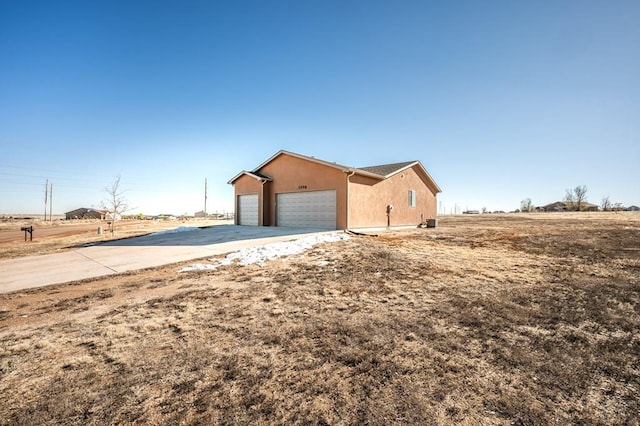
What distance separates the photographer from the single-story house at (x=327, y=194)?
1512 cm

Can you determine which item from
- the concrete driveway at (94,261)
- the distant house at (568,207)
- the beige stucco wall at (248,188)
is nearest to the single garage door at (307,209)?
the beige stucco wall at (248,188)

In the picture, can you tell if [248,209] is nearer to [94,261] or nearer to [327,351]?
[94,261]

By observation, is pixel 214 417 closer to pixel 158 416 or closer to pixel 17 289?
pixel 158 416

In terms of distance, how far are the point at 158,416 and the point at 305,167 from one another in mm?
14965

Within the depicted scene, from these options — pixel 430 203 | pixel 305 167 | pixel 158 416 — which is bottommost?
pixel 158 416

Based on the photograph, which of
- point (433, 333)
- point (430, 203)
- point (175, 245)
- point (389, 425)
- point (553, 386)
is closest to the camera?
point (389, 425)

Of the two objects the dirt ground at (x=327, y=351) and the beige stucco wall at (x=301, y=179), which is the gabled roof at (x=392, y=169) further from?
the dirt ground at (x=327, y=351)

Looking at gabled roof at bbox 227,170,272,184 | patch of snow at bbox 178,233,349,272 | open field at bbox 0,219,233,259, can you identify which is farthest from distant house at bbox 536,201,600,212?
open field at bbox 0,219,233,259

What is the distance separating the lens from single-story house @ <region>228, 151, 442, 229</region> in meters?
15.1

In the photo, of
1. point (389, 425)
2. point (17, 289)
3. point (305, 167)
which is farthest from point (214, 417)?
point (305, 167)

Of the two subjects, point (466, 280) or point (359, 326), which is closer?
point (359, 326)

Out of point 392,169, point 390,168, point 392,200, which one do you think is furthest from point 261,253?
point 390,168

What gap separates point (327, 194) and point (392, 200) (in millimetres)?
4965

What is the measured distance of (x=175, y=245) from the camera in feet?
36.3
